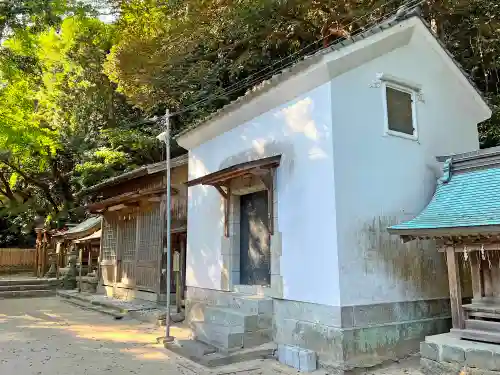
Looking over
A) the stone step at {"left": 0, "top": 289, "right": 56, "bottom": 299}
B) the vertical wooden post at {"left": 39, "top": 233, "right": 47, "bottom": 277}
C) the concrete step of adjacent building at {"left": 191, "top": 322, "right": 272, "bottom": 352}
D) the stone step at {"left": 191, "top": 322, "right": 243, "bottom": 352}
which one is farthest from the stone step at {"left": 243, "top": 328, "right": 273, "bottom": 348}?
the vertical wooden post at {"left": 39, "top": 233, "right": 47, "bottom": 277}

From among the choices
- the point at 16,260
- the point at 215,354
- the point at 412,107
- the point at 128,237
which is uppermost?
the point at 412,107

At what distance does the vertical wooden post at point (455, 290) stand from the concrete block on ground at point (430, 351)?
597 millimetres

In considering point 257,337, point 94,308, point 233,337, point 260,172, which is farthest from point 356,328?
point 94,308

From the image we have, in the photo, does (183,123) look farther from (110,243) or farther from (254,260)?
(254,260)

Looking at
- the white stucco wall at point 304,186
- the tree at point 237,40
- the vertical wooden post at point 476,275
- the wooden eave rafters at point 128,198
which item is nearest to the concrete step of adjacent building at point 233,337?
the white stucco wall at point 304,186

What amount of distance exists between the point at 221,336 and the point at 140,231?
796cm

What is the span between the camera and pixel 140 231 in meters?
15.0

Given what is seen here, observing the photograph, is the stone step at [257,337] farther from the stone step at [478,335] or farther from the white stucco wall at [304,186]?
the stone step at [478,335]

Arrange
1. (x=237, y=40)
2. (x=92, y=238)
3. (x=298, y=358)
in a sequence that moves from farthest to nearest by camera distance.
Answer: (x=92, y=238) < (x=237, y=40) < (x=298, y=358)

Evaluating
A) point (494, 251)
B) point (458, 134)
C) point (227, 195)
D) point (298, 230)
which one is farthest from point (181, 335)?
point (458, 134)

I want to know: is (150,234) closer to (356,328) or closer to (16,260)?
(356,328)

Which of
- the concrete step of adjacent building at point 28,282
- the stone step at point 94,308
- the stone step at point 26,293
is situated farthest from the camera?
the concrete step of adjacent building at point 28,282

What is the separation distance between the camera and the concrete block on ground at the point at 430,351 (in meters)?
6.51

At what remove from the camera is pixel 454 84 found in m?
Answer: 9.70
